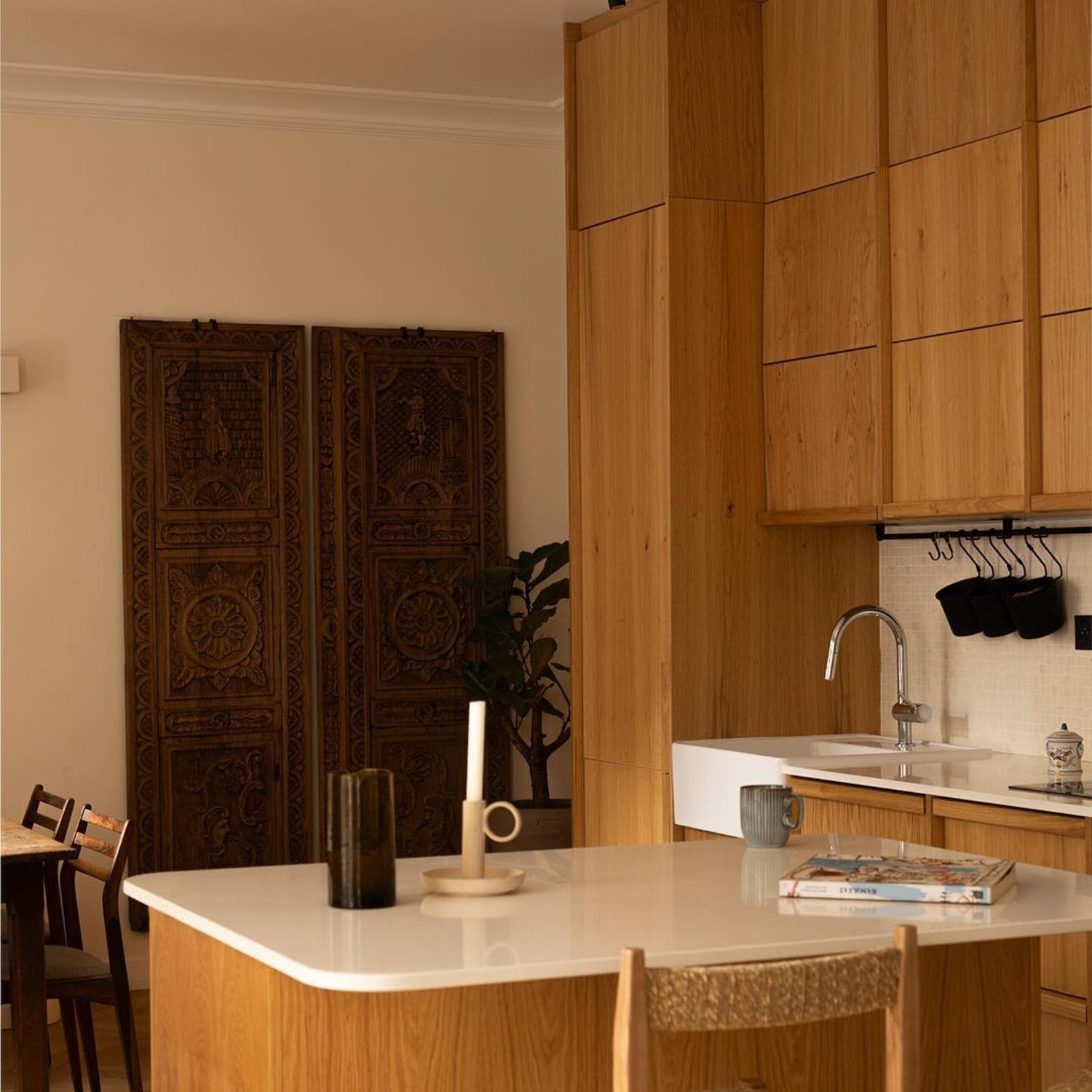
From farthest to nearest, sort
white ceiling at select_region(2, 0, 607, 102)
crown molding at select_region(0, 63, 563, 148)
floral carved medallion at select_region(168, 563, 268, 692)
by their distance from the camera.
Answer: floral carved medallion at select_region(168, 563, 268, 692) → crown molding at select_region(0, 63, 563, 148) → white ceiling at select_region(2, 0, 607, 102)

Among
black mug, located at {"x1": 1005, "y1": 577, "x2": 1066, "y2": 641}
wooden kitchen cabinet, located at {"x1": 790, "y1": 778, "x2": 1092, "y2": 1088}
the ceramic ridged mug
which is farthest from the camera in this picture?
black mug, located at {"x1": 1005, "y1": 577, "x2": 1066, "y2": 641}

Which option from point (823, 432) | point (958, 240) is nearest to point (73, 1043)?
point (823, 432)

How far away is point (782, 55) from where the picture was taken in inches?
189

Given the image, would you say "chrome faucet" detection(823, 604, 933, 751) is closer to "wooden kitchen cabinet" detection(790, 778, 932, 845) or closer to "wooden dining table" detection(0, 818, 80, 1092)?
"wooden kitchen cabinet" detection(790, 778, 932, 845)

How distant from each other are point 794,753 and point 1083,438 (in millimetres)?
1243

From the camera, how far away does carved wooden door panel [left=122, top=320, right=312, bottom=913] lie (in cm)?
575

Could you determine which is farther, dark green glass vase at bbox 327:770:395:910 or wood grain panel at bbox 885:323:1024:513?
wood grain panel at bbox 885:323:1024:513

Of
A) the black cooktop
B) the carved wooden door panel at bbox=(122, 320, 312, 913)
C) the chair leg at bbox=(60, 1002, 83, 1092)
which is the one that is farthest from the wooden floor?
the black cooktop

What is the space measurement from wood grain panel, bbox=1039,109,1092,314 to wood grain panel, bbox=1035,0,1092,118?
0.13 feet

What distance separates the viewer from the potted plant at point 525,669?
19.2 feet

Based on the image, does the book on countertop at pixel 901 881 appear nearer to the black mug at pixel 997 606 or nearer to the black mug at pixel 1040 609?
the black mug at pixel 1040 609

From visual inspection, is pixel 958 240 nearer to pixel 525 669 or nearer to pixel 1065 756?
pixel 1065 756

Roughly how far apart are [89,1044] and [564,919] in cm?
251

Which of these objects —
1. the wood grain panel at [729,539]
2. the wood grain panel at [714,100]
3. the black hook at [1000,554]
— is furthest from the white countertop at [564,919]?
the wood grain panel at [714,100]
